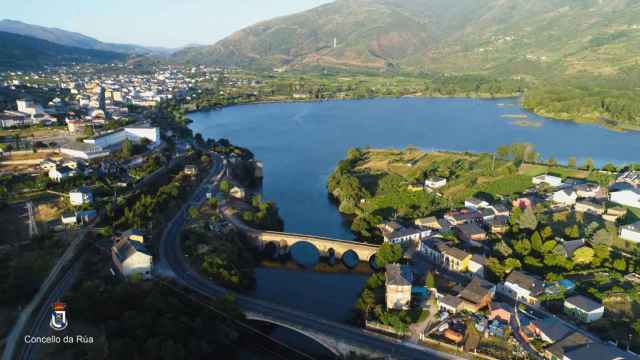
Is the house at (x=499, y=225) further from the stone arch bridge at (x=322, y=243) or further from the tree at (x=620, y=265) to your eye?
the stone arch bridge at (x=322, y=243)

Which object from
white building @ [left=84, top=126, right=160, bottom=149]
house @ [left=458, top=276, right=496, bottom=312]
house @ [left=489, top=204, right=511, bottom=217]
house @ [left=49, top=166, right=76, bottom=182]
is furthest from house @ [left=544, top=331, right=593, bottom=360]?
white building @ [left=84, top=126, right=160, bottom=149]

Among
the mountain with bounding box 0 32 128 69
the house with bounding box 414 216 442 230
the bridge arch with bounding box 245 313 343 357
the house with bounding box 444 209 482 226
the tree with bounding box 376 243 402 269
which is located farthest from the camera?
the mountain with bounding box 0 32 128 69

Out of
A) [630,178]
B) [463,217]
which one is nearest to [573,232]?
[463,217]

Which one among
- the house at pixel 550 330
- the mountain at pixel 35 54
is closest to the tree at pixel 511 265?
the house at pixel 550 330

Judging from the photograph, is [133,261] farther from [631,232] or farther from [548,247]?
[631,232]

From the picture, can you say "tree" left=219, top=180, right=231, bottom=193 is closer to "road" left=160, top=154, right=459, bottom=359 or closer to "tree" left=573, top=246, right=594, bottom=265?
"road" left=160, top=154, right=459, bottom=359

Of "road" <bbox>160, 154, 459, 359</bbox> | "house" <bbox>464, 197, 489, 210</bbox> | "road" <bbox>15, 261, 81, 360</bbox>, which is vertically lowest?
"road" <bbox>160, 154, 459, 359</bbox>
